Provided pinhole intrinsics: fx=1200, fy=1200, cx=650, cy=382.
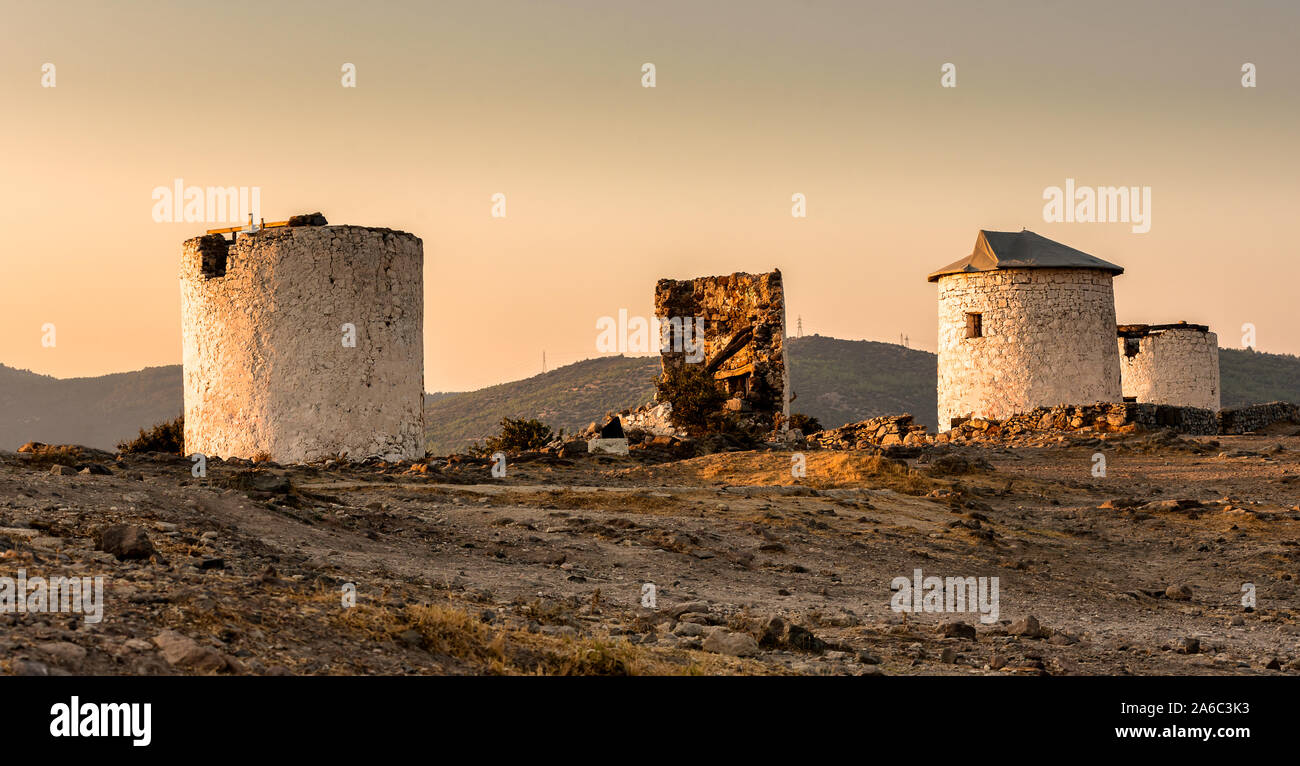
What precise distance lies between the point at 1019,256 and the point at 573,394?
46.8m

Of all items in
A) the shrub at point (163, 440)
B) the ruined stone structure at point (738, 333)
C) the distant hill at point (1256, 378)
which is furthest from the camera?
the distant hill at point (1256, 378)

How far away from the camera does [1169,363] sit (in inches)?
1388

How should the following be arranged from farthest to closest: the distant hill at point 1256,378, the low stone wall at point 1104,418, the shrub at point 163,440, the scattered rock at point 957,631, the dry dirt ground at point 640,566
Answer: the distant hill at point 1256,378
the low stone wall at point 1104,418
the shrub at point 163,440
the scattered rock at point 957,631
the dry dirt ground at point 640,566

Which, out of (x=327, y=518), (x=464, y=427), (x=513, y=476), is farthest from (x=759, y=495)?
(x=464, y=427)

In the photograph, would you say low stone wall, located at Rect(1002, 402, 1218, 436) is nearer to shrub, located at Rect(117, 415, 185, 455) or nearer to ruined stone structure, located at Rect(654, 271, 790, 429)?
ruined stone structure, located at Rect(654, 271, 790, 429)

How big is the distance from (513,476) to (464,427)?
53.3 m

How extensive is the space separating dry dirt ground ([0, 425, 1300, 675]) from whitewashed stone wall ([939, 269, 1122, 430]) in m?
8.95

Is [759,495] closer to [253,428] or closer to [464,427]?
[253,428]

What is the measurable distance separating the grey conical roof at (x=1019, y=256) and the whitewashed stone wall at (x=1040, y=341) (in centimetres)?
21

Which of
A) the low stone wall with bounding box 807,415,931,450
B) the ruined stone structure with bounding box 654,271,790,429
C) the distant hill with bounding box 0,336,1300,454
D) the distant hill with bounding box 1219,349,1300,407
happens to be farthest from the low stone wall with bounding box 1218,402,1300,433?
the distant hill with bounding box 1219,349,1300,407

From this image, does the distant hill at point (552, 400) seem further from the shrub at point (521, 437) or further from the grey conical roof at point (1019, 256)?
the shrub at point (521, 437)

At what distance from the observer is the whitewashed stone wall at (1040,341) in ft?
85.1

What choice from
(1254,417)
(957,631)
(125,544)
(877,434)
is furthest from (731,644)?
(1254,417)

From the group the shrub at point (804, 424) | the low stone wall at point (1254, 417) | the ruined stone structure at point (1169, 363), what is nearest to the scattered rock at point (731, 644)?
the shrub at point (804, 424)
